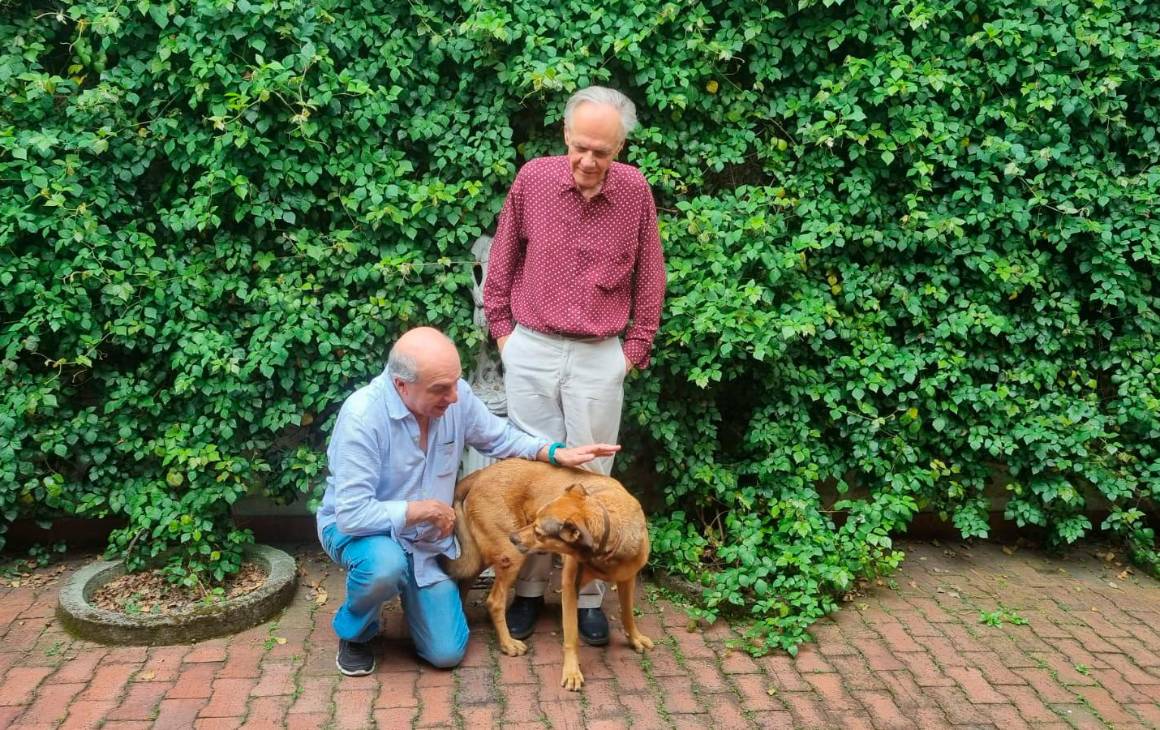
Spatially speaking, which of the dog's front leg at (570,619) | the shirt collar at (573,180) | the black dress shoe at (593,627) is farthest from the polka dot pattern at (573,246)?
the black dress shoe at (593,627)

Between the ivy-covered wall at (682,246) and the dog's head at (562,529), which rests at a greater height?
the ivy-covered wall at (682,246)

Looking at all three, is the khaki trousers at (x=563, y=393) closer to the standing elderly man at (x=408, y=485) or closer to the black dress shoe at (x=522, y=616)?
the black dress shoe at (x=522, y=616)

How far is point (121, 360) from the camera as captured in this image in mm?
5223

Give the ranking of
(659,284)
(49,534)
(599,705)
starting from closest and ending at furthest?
(599,705) → (659,284) → (49,534)

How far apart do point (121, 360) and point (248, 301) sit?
2.59ft

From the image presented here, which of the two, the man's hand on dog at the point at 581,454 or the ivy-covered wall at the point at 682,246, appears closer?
the man's hand on dog at the point at 581,454

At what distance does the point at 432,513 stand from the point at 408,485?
21cm

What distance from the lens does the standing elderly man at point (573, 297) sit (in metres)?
4.43

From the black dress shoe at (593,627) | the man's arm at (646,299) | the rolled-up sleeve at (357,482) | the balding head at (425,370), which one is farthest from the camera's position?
the man's arm at (646,299)

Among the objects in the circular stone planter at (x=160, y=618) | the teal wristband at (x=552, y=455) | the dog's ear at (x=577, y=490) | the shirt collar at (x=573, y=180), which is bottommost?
the circular stone planter at (x=160, y=618)

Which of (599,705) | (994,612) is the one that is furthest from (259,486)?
(994,612)

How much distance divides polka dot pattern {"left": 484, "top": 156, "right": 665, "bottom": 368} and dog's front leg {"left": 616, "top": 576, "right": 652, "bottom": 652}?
3.78 feet

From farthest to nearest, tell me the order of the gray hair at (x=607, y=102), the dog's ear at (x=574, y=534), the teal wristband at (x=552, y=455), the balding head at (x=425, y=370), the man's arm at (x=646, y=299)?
1. the man's arm at (x=646, y=299)
2. the teal wristband at (x=552, y=455)
3. the gray hair at (x=607, y=102)
4. the balding head at (x=425, y=370)
5. the dog's ear at (x=574, y=534)

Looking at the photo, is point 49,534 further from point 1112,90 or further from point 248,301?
point 1112,90
